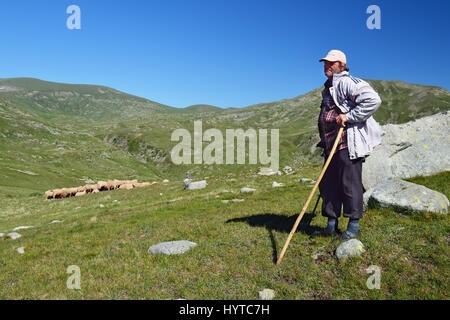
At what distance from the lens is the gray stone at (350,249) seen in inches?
277

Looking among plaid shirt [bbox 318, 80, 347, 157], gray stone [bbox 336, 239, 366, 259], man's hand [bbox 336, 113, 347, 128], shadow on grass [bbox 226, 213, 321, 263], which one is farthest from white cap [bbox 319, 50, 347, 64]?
shadow on grass [bbox 226, 213, 321, 263]

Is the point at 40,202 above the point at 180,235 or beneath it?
beneath

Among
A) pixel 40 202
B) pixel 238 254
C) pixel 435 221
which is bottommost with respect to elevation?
pixel 40 202

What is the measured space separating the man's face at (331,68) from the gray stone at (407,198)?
4949mm

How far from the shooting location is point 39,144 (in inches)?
4063

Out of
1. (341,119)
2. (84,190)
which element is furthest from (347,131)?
(84,190)

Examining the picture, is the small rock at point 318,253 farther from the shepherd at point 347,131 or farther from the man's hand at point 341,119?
the man's hand at point 341,119

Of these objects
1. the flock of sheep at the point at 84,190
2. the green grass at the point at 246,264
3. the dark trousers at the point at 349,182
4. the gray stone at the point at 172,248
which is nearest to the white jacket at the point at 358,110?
the dark trousers at the point at 349,182

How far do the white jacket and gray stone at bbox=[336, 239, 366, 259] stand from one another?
2412 mm

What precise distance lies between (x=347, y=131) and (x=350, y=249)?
336cm

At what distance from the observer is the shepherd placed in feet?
24.5
